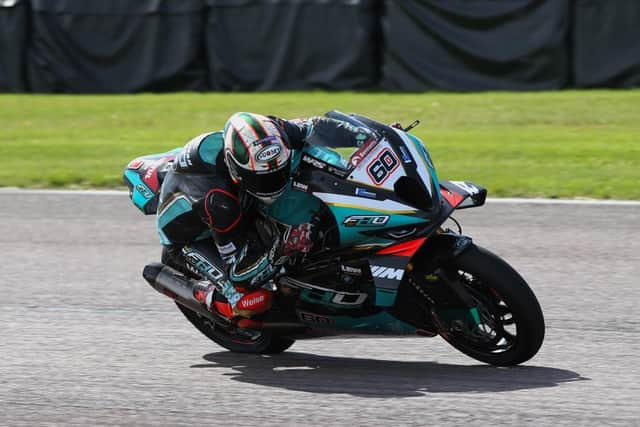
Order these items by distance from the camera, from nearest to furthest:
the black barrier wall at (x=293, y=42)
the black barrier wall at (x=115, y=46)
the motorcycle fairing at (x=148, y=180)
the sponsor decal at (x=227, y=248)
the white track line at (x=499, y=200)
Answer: the sponsor decal at (x=227, y=248) < the motorcycle fairing at (x=148, y=180) < the white track line at (x=499, y=200) < the black barrier wall at (x=293, y=42) < the black barrier wall at (x=115, y=46)

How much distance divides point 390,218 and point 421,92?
1186 centimetres

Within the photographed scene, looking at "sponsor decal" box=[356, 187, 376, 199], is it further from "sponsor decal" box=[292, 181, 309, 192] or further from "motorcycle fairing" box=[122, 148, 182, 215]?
"motorcycle fairing" box=[122, 148, 182, 215]

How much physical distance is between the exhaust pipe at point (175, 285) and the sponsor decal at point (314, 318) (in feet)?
1.55

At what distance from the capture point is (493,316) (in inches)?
199

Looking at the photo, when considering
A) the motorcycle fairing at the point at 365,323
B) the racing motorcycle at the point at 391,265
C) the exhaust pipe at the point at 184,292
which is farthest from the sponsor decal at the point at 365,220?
the exhaust pipe at the point at 184,292

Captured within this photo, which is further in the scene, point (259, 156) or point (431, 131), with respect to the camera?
point (431, 131)

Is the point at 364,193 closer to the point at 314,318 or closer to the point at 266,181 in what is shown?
the point at 266,181

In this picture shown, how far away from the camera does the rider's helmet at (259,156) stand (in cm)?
480

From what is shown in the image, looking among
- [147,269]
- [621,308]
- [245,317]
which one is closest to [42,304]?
[147,269]

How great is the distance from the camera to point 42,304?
683 cm

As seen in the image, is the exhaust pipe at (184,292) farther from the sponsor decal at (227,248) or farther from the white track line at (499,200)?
the white track line at (499,200)

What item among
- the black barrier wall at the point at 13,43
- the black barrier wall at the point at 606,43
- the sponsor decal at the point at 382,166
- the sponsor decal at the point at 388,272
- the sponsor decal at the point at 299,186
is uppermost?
the sponsor decal at the point at 382,166

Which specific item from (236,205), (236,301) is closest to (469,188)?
(236,205)

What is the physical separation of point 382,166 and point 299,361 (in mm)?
1279
